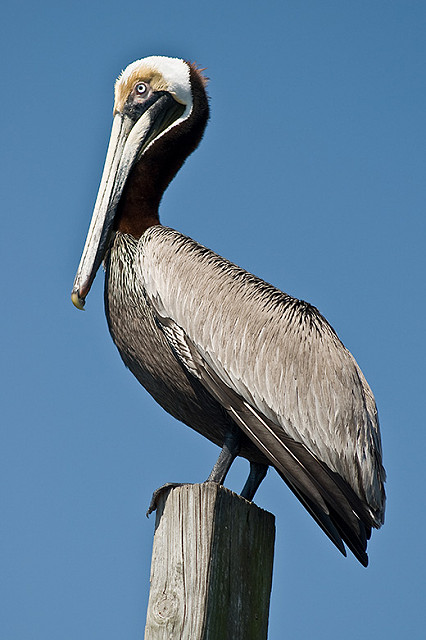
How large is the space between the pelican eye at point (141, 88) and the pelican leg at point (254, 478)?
2700mm

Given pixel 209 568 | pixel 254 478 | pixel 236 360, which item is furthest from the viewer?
pixel 254 478

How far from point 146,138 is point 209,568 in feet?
11.1

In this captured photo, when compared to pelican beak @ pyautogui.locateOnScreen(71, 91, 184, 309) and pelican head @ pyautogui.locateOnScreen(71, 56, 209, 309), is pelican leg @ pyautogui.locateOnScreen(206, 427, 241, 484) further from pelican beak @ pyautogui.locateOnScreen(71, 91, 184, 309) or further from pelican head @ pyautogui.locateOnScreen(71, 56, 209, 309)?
pelican head @ pyautogui.locateOnScreen(71, 56, 209, 309)

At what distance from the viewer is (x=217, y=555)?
3.30 meters

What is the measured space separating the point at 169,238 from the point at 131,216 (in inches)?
16.0

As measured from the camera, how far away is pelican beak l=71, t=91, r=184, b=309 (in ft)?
16.4

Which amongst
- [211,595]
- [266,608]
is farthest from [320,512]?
[211,595]

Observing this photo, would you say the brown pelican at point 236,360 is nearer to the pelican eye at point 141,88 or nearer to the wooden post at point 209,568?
the pelican eye at point 141,88

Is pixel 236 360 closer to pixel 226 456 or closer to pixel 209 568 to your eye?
pixel 226 456

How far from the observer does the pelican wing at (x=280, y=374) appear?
4.45m

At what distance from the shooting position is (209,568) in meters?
3.24

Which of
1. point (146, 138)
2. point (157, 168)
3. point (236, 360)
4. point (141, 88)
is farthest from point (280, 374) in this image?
point (141, 88)

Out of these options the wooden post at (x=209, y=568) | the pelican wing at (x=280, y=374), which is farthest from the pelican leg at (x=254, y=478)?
the wooden post at (x=209, y=568)

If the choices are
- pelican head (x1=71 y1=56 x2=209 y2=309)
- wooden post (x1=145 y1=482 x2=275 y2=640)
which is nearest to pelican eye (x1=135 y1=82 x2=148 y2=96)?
pelican head (x1=71 y1=56 x2=209 y2=309)
